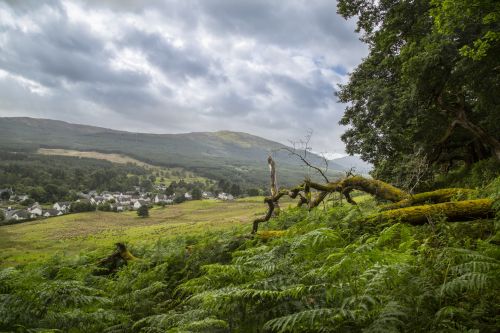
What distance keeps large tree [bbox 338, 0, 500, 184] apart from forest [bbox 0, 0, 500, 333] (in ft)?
0.28

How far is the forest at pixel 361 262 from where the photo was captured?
4.07m

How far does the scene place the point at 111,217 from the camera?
121 m

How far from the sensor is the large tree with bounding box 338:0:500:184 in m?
14.7

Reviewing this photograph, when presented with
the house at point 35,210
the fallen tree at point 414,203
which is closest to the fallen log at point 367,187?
the fallen tree at point 414,203

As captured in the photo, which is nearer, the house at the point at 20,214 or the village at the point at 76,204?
the house at the point at 20,214

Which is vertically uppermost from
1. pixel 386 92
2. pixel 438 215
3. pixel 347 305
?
pixel 386 92

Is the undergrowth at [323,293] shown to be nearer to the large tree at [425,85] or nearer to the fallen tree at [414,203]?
the fallen tree at [414,203]

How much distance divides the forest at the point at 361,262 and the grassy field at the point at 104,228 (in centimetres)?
4316

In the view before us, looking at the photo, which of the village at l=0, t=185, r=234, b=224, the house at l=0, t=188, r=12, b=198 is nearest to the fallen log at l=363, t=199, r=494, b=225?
the village at l=0, t=185, r=234, b=224

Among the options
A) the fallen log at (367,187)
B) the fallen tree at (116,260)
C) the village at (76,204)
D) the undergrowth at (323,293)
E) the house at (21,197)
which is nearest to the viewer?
the undergrowth at (323,293)

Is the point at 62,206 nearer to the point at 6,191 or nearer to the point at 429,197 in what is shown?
the point at 6,191

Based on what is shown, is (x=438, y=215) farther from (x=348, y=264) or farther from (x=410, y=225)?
(x=348, y=264)

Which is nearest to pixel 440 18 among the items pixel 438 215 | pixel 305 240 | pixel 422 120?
pixel 422 120

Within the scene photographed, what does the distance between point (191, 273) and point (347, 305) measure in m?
5.97
